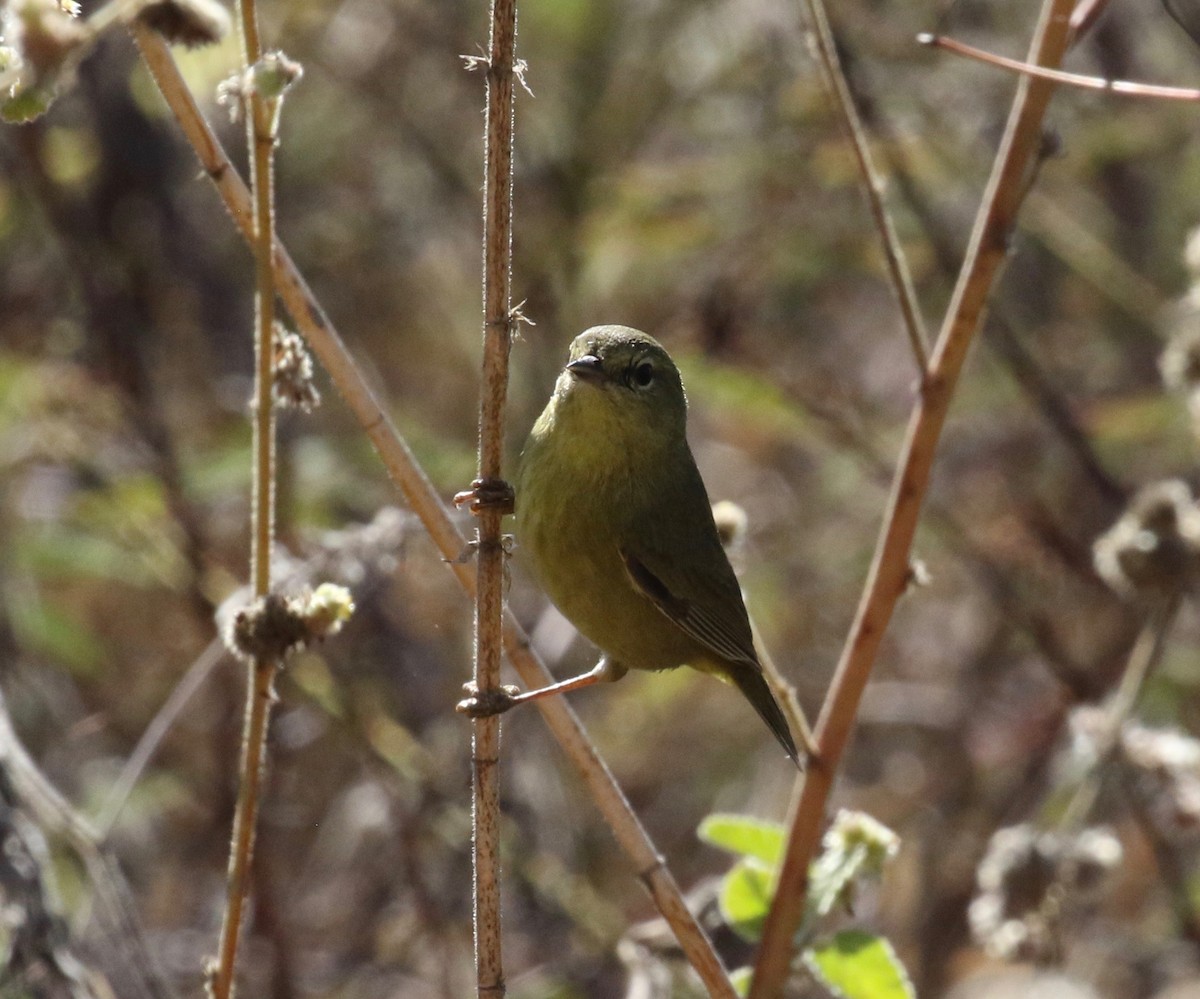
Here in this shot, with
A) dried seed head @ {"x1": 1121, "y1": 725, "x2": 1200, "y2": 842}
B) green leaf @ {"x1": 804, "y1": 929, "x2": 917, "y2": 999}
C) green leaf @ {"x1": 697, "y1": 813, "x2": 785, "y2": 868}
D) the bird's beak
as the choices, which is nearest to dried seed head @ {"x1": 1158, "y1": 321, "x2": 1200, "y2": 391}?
dried seed head @ {"x1": 1121, "y1": 725, "x2": 1200, "y2": 842}

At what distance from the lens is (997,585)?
541 cm

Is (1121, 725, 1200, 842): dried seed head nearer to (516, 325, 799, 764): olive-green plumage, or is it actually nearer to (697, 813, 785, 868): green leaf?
(516, 325, 799, 764): olive-green plumage

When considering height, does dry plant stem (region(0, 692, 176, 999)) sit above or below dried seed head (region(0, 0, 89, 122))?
below

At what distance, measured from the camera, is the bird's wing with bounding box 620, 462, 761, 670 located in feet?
12.2

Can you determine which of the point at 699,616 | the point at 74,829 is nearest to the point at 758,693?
the point at 699,616

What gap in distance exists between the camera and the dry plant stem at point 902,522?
9.61ft

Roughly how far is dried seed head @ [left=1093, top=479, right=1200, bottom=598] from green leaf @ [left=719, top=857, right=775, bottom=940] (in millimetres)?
1285

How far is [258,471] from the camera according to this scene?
2.29 m

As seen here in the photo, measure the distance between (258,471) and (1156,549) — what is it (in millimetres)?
2396

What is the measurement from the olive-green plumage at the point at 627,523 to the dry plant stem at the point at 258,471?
1315 millimetres

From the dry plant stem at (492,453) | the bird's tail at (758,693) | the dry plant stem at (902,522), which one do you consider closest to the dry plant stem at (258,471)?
the dry plant stem at (492,453)

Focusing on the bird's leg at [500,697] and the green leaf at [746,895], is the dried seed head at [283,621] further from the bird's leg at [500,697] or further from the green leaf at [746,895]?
the green leaf at [746,895]

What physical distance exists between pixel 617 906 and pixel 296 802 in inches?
53.1

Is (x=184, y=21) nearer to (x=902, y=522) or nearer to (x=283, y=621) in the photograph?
(x=283, y=621)
